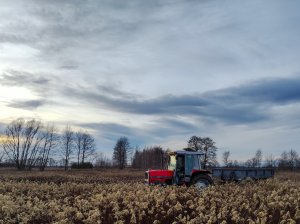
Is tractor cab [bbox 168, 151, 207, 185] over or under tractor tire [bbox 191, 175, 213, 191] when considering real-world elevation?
over

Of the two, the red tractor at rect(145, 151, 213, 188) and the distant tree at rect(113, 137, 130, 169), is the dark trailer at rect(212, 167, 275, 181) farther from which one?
the distant tree at rect(113, 137, 130, 169)

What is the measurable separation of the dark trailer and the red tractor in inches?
170

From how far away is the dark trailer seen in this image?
27156mm

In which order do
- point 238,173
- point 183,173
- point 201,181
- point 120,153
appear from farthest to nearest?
point 120,153 → point 238,173 → point 183,173 → point 201,181

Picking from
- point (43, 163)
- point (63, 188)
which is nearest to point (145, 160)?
point (43, 163)

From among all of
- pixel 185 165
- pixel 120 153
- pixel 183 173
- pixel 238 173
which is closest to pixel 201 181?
pixel 183 173

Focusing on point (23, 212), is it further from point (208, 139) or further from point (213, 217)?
point (208, 139)

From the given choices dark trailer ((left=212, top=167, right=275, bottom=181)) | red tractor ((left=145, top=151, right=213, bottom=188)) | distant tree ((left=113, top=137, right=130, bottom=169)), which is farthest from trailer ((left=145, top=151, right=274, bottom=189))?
distant tree ((left=113, top=137, right=130, bottom=169))

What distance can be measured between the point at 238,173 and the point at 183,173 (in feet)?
20.9

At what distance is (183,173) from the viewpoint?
2292 cm

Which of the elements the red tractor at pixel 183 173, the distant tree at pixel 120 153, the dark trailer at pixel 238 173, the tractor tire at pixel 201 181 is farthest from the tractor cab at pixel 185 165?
the distant tree at pixel 120 153

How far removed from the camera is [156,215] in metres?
11.0

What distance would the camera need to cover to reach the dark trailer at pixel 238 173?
27.2 meters

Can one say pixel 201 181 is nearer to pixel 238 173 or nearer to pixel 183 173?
pixel 183 173
